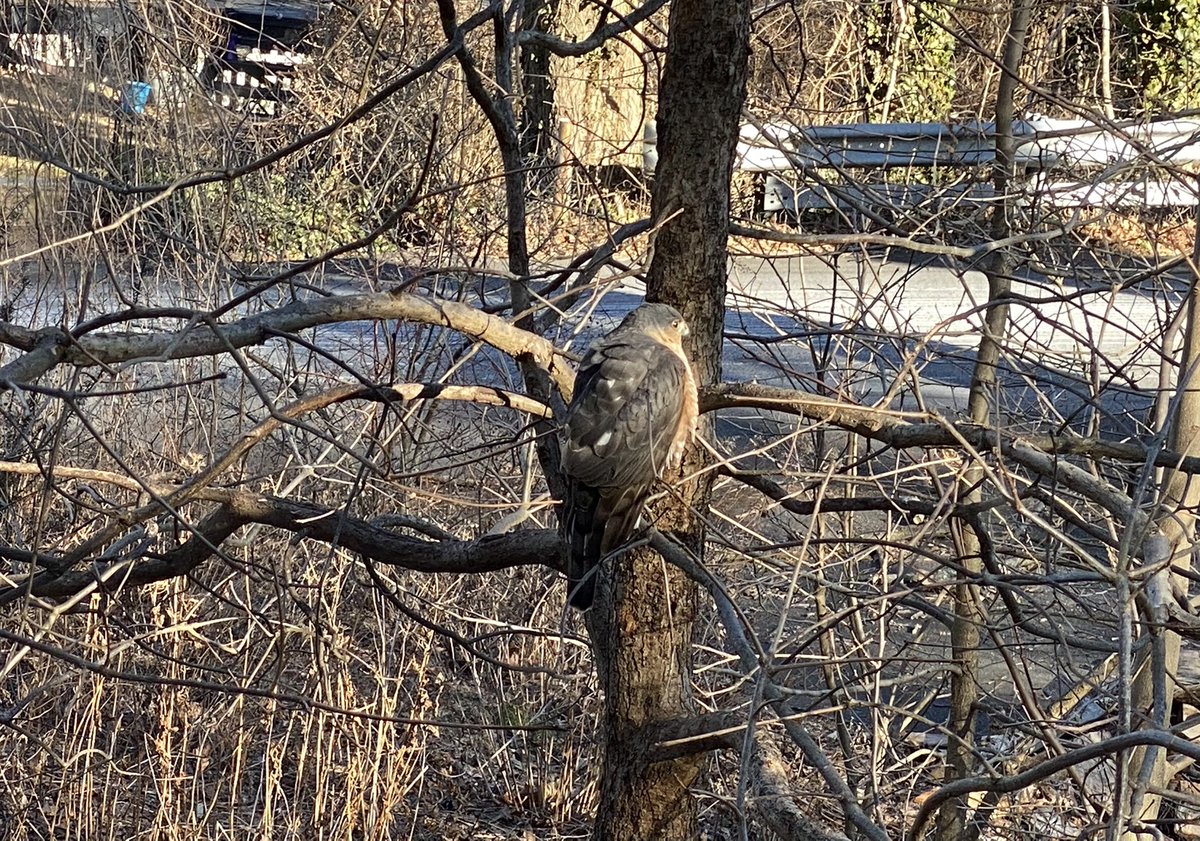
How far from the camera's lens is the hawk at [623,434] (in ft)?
10.9

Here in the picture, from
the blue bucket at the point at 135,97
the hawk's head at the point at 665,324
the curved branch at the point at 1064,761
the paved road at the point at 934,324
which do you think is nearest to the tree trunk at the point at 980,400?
the paved road at the point at 934,324

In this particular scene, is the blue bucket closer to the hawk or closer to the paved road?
the paved road

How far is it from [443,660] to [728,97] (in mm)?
3397

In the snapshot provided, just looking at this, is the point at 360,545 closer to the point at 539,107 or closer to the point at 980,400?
the point at 980,400

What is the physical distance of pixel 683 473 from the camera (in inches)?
138

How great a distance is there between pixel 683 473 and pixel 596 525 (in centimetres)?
31

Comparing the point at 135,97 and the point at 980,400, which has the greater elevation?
the point at 135,97

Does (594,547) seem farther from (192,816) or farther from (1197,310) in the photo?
(192,816)

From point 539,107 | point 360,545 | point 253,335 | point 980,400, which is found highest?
point 539,107

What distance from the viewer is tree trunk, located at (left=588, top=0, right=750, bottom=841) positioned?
10.7 ft

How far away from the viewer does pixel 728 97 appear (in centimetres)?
327

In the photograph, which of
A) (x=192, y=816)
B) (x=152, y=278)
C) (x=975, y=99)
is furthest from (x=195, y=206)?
(x=975, y=99)

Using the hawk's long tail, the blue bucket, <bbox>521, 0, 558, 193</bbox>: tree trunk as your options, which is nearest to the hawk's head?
the hawk's long tail

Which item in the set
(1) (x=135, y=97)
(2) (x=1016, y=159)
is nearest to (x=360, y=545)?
(2) (x=1016, y=159)
